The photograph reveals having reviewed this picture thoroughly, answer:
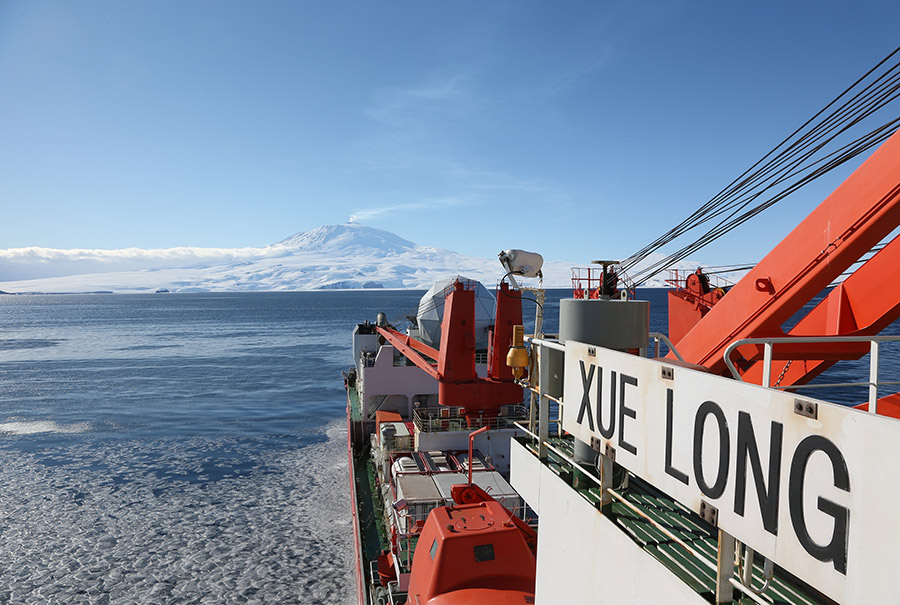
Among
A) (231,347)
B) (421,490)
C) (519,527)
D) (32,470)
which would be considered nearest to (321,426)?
(32,470)

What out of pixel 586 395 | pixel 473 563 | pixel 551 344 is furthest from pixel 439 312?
pixel 586 395

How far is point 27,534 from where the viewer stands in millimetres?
20625

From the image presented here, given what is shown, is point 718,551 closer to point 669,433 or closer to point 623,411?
point 669,433

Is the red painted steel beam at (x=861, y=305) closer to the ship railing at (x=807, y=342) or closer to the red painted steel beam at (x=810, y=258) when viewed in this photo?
the red painted steel beam at (x=810, y=258)

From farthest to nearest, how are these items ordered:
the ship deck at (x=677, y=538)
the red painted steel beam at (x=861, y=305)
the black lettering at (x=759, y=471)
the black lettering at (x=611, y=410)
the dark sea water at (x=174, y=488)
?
the dark sea water at (x=174, y=488), the red painted steel beam at (x=861, y=305), the black lettering at (x=611, y=410), the ship deck at (x=677, y=538), the black lettering at (x=759, y=471)

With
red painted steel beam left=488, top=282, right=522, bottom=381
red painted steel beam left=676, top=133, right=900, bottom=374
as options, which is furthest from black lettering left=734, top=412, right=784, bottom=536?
red painted steel beam left=488, top=282, right=522, bottom=381

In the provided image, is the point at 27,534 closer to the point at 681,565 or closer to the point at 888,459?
the point at 681,565

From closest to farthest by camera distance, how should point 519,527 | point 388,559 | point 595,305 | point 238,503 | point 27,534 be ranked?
point 595,305 → point 519,527 → point 388,559 → point 27,534 → point 238,503

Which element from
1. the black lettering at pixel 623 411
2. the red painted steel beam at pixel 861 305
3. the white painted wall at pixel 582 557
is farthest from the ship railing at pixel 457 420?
the black lettering at pixel 623 411

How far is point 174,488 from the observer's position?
25.2 m

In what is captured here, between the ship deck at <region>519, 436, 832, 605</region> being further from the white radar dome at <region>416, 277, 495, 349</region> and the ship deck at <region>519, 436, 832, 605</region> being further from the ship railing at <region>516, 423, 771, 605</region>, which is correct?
the white radar dome at <region>416, 277, 495, 349</region>

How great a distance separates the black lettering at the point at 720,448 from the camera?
10.6 feet

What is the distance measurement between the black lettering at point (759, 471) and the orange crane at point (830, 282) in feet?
12.4

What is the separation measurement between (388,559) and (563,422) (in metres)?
12.0
